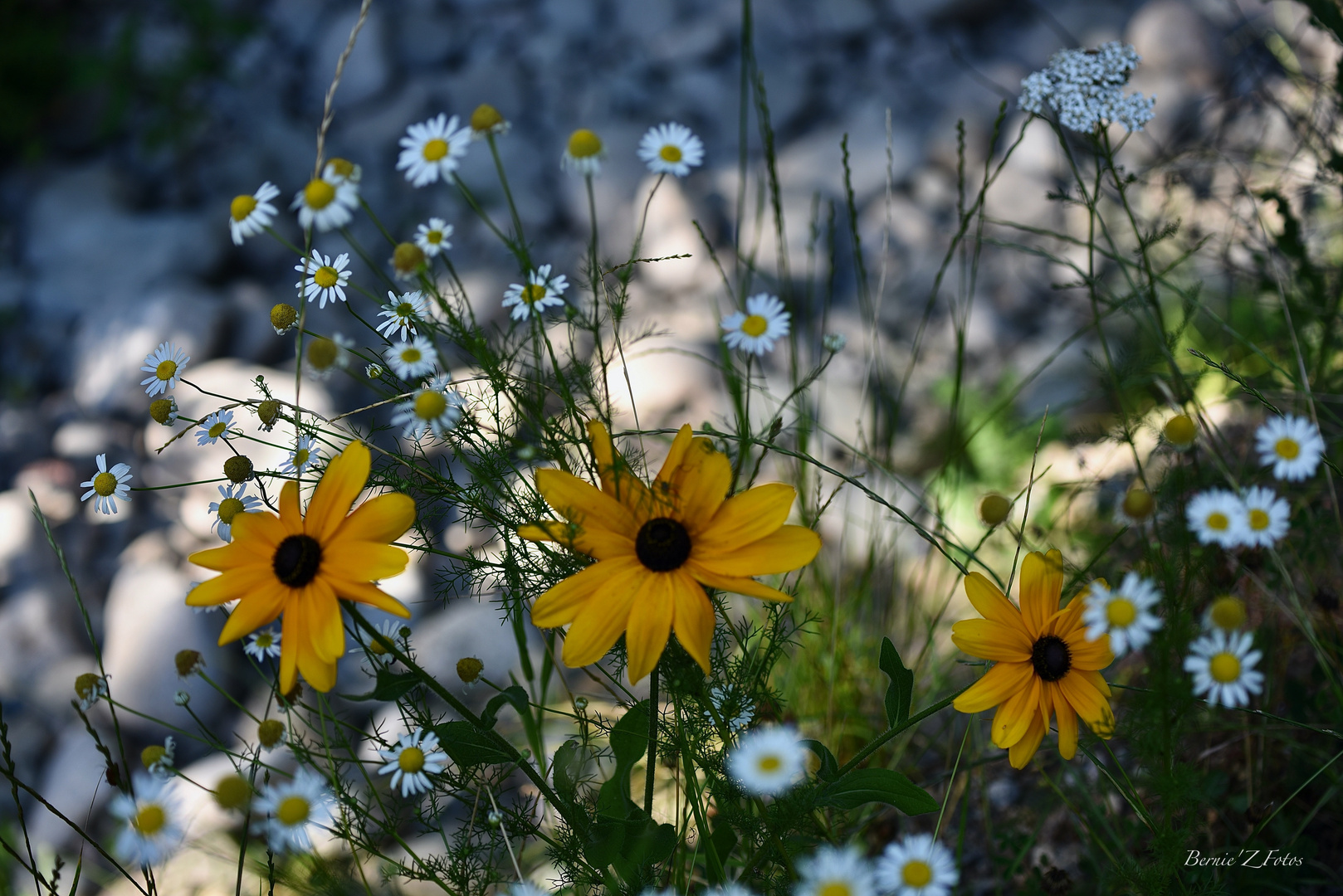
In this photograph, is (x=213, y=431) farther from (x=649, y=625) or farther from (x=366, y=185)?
(x=366, y=185)

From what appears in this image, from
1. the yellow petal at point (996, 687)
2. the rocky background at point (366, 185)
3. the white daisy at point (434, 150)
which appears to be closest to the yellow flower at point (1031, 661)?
the yellow petal at point (996, 687)

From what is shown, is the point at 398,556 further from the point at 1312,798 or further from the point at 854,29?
the point at 854,29

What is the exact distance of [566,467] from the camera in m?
0.85

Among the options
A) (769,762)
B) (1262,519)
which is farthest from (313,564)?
(1262,519)

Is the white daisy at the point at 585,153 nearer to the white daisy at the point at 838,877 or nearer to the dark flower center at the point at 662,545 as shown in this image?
the dark flower center at the point at 662,545

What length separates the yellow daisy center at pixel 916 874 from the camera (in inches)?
25.4

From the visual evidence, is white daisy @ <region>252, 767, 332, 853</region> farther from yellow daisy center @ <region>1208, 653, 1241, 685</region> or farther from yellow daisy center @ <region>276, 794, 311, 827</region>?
yellow daisy center @ <region>1208, 653, 1241, 685</region>

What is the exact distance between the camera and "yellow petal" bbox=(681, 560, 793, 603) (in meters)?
0.66

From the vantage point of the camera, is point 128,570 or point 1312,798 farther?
point 128,570

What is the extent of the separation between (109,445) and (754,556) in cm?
263

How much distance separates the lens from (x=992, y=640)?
78cm

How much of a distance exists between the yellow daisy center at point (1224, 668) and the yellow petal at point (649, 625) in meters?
0.38

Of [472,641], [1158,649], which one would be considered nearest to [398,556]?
[1158,649]

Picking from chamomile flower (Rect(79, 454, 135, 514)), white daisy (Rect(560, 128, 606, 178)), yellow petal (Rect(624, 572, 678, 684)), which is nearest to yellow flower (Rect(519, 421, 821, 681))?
yellow petal (Rect(624, 572, 678, 684))
